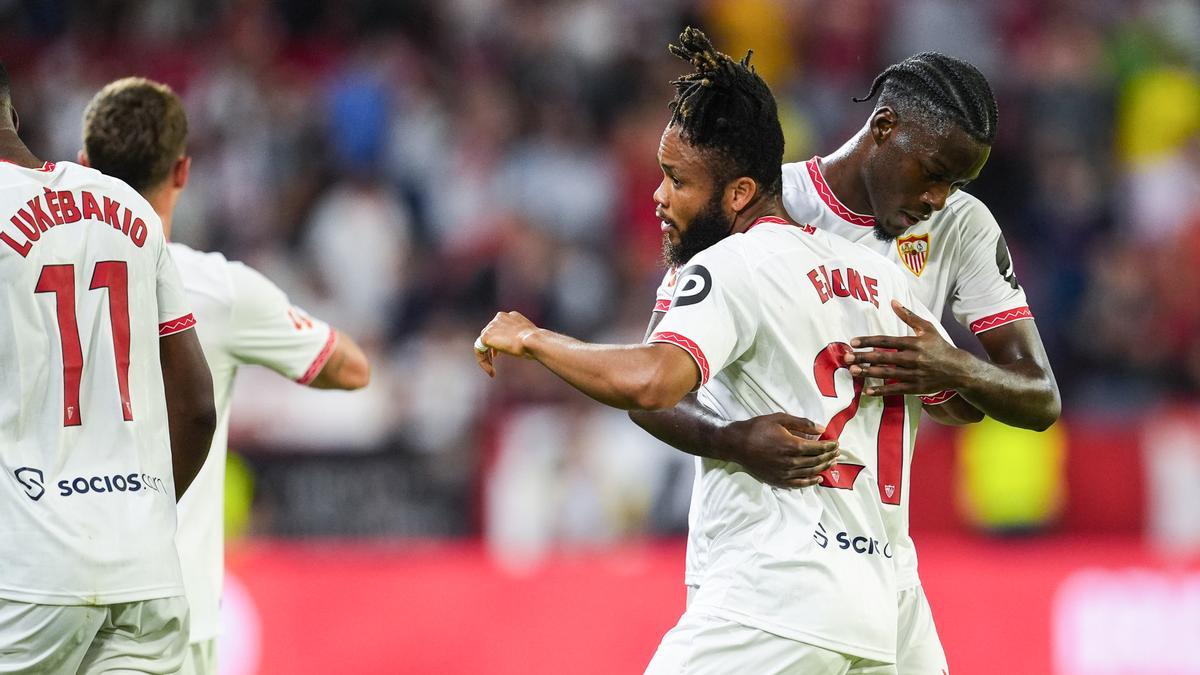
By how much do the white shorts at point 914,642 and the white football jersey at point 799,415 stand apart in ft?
0.83

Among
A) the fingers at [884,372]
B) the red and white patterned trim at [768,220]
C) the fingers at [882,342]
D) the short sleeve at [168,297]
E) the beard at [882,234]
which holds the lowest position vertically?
the fingers at [884,372]

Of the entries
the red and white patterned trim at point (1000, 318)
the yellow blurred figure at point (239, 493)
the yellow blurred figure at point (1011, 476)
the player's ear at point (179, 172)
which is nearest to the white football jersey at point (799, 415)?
the red and white patterned trim at point (1000, 318)

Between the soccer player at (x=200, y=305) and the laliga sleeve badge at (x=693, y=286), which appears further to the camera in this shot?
the soccer player at (x=200, y=305)

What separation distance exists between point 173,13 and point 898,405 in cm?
1123

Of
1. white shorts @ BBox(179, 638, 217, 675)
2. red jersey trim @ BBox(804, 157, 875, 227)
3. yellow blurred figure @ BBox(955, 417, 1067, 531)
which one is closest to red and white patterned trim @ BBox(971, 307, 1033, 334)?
red jersey trim @ BBox(804, 157, 875, 227)

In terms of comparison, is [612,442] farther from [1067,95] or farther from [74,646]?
[74,646]

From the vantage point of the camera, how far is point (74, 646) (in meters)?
3.67

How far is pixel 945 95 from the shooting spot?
418 cm

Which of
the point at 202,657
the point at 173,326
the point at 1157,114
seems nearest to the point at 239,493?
the point at 202,657

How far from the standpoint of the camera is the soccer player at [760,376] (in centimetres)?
367

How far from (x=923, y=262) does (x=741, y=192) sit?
79 cm

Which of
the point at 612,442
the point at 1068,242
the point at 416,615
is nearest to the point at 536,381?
the point at 612,442

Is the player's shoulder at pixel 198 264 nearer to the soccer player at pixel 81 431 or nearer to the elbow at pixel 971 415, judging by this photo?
the soccer player at pixel 81 431

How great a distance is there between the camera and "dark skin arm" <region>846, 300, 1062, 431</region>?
12.6 ft
